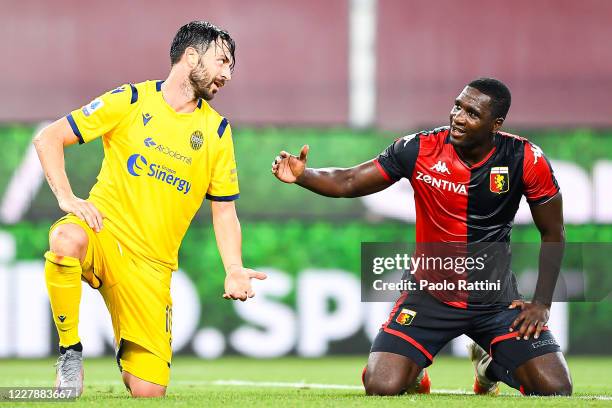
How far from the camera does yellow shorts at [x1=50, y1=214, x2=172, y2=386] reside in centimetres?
648

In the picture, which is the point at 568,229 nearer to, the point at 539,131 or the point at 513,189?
the point at 539,131

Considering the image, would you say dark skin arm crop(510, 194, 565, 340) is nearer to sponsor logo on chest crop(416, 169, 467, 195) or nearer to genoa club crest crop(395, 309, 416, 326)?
sponsor logo on chest crop(416, 169, 467, 195)

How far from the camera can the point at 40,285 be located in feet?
37.2

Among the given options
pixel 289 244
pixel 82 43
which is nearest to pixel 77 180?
pixel 289 244

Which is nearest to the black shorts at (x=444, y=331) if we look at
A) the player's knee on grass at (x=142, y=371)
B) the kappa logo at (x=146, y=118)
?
the player's knee on grass at (x=142, y=371)

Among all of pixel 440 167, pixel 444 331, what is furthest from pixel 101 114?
pixel 444 331

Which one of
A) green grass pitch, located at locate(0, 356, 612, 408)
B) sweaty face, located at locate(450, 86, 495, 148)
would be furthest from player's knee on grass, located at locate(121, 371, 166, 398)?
sweaty face, located at locate(450, 86, 495, 148)

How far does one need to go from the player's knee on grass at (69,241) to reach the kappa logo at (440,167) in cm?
224

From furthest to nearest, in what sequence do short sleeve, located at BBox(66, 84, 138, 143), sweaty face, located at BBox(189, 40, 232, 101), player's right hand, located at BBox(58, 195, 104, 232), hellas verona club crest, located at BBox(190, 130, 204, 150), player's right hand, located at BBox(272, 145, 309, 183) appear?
player's right hand, located at BBox(272, 145, 309, 183), hellas verona club crest, located at BBox(190, 130, 204, 150), sweaty face, located at BBox(189, 40, 232, 101), short sleeve, located at BBox(66, 84, 138, 143), player's right hand, located at BBox(58, 195, 104, 232)

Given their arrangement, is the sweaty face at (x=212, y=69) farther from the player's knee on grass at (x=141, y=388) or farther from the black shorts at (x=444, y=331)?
the black shorts at (x=444, y=331)

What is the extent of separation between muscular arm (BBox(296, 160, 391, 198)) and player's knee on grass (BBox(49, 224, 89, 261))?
5.14ft

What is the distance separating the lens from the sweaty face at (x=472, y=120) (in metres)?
6.87

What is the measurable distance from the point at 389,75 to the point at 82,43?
4.51m

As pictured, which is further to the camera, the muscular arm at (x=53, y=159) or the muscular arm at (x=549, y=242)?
the muscular arm at (x=549, y=242)
